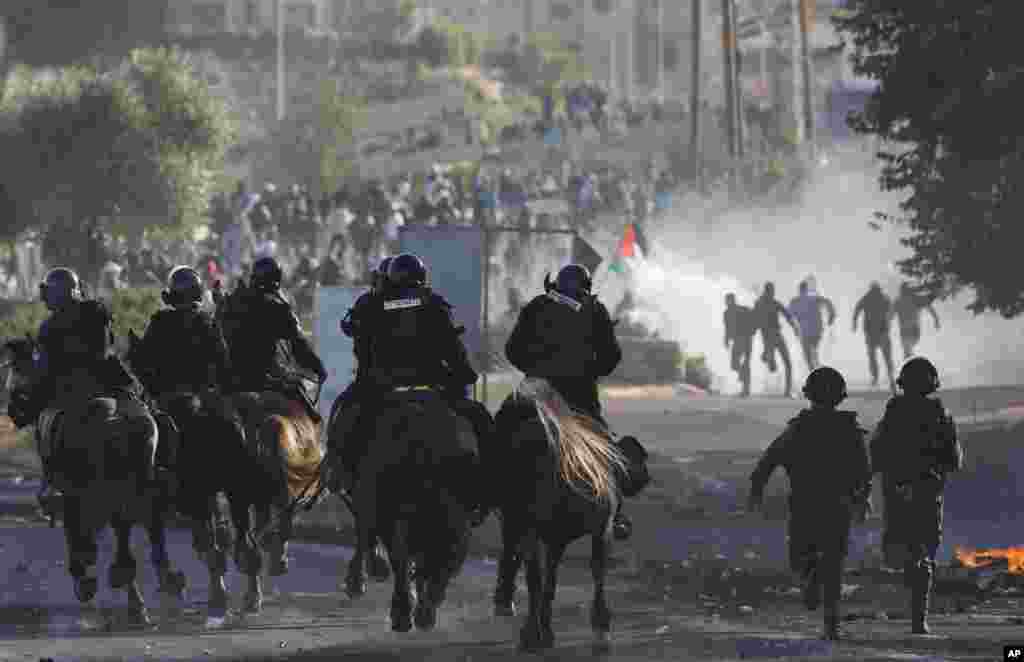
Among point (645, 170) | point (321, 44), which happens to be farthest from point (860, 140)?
point (321, 44)

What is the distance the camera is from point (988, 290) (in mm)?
29359

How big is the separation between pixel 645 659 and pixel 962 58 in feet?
48.6

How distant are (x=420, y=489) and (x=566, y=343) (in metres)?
1.35

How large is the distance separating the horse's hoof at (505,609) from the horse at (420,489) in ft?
3.61

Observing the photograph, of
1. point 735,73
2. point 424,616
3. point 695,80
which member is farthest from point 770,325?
point 695,80

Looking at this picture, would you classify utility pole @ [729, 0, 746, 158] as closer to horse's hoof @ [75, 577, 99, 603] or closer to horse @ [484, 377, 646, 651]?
horse's hoof @ [75, 577, 99, 603]

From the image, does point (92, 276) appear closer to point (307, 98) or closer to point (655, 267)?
Answer: point (655, 267)

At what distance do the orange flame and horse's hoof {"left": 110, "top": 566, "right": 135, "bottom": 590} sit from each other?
6.10 metres

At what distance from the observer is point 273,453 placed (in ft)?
53.5

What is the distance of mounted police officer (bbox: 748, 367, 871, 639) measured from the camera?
588 inches

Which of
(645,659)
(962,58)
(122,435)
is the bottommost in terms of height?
(645,659)

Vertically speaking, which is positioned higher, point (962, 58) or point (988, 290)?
point (962, 58)

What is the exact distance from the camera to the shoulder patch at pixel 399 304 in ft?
48.4

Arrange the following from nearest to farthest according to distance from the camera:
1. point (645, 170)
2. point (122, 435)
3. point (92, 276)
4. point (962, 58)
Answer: point (122, 435) → point (962, 58) → point (92, 276) → point (645, 170)
